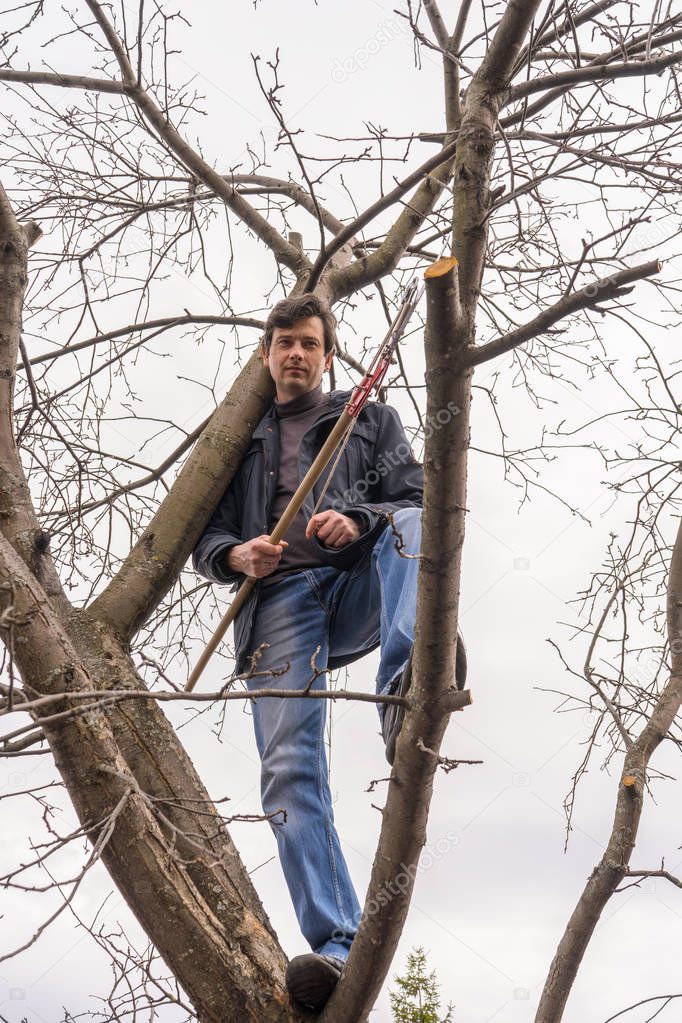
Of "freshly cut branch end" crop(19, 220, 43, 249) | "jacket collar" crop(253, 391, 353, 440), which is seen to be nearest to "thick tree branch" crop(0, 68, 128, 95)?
"freshly cut branch end" crop(19, 220, 43, 249)

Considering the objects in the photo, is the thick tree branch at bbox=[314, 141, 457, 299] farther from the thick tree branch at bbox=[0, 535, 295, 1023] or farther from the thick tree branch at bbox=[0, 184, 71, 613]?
the thick tree branch at bbox=[0, 535, 295, 1023]

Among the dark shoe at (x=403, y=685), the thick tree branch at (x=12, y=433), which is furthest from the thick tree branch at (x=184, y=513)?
the dark shoe at (x=403, y=685)

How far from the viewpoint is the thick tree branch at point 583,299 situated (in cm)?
195

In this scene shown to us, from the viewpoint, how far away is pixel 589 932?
10.2ft

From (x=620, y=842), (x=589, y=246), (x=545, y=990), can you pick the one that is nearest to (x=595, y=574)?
(x=620, y=842)

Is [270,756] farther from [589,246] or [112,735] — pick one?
[589,246]

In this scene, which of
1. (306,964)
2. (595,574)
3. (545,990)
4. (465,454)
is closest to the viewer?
(465,454)

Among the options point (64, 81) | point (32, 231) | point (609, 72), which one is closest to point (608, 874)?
point (609, 72)

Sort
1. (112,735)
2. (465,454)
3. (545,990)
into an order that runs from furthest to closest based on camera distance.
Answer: (545,990) → (112,735) → (465,454)

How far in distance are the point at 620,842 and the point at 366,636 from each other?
937mm

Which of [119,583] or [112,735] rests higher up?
[119,583]

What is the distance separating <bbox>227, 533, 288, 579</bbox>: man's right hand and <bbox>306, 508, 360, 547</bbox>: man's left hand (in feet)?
0.48

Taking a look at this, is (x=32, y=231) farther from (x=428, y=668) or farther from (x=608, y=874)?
(x=608, y=874)

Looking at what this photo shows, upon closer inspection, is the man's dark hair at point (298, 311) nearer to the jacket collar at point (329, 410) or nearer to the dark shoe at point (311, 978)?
the jacket collar at point (329, 410)
